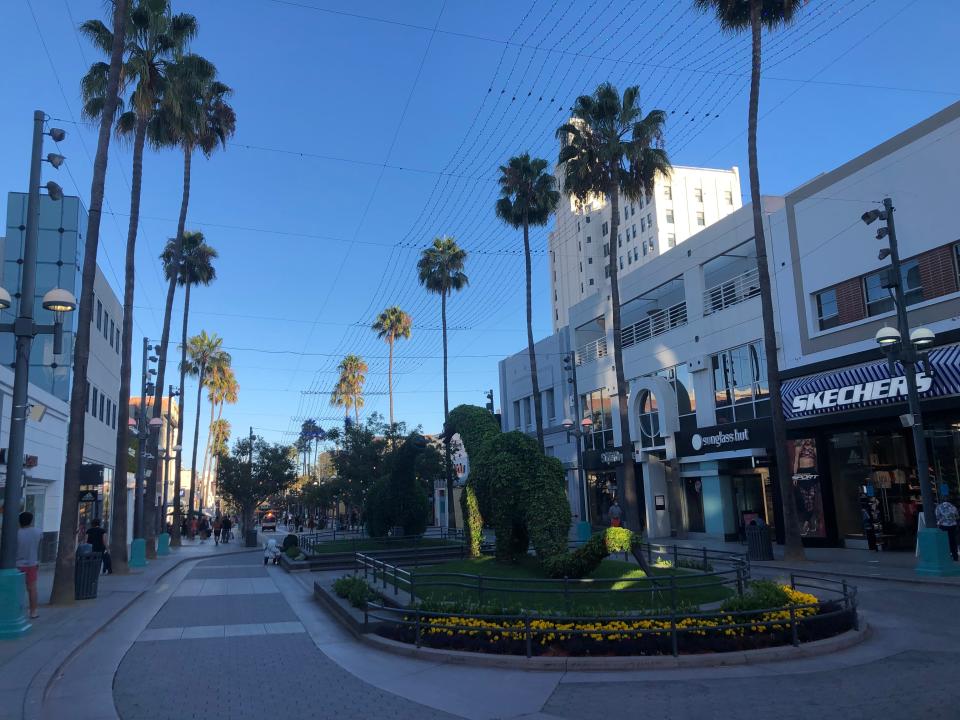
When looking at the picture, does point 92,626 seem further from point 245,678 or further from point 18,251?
point 18,251

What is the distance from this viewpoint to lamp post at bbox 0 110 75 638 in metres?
11.4

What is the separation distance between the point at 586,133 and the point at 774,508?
16237 mm

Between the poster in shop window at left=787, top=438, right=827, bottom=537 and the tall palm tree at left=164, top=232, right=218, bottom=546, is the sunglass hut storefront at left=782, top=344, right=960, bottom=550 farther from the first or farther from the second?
the tall palm tree at left=164, top=232, right=218, bottom=546

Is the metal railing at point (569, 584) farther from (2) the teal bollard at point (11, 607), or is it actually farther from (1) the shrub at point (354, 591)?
(2) the teal bollard at point (11, 607)

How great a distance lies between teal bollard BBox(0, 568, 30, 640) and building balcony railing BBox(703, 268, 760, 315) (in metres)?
24.8

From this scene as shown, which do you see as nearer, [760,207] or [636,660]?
[636,660]

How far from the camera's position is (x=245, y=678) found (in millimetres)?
8930

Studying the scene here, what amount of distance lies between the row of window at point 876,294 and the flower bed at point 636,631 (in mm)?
11857

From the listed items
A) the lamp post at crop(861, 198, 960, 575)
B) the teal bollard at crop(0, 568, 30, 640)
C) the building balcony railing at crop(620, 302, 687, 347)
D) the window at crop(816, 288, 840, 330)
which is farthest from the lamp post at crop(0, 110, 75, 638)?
the building balcony railing at crop(620, 302, 687, 347)

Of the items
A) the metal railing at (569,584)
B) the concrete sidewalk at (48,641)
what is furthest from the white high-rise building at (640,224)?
the metal railing at (569,584)

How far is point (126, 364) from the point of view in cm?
2466

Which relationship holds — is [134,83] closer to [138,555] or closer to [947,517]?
[138,555]

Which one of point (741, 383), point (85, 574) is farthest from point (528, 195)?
point (85, 574)

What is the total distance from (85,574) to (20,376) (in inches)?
229
